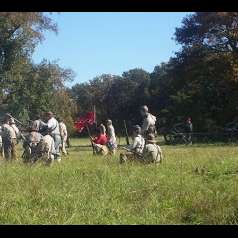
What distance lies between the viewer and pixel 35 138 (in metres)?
13.2

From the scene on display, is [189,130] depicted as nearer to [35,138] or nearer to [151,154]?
[35,138]

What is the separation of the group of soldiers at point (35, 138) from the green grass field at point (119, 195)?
74.1 inches

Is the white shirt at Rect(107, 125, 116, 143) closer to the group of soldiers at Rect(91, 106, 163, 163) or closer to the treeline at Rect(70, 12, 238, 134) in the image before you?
the group of soldiers at Rect(91, 106, 163, 163)

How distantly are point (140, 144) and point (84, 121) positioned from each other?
621 centimetres

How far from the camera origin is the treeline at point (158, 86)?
14.0 meters

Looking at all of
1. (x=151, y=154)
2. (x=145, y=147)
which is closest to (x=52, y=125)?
(x=145, y=147)

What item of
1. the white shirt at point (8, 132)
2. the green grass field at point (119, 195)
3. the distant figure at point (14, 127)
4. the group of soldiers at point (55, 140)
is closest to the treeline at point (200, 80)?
the group of soldiers at point (55, 140)

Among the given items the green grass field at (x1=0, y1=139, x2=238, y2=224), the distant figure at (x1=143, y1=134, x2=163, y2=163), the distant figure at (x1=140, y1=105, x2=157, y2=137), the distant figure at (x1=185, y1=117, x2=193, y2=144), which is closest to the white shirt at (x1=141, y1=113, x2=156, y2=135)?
the distant figure at (x1=140, y1=105, x2=157, y2=137)

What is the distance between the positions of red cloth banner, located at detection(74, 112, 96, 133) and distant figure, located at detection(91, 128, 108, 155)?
1.37ft

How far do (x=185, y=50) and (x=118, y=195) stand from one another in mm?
24514

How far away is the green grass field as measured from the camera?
6258 mm

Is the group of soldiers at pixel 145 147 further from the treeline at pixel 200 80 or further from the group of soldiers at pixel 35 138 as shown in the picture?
the treeline at pixel 200 80
